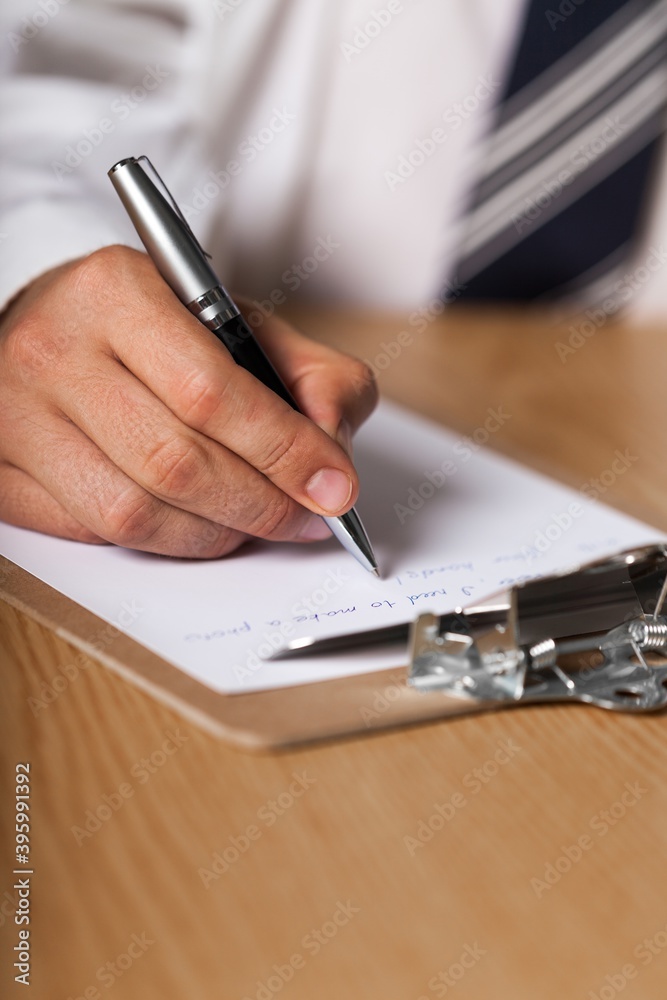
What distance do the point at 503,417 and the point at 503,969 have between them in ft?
1.62

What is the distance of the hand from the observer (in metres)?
0.45

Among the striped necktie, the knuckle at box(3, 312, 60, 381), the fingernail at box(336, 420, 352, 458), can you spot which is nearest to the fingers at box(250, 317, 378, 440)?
the fingernail at box(336, 420, 352, 458)

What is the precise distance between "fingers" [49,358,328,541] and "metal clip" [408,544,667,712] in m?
0.11

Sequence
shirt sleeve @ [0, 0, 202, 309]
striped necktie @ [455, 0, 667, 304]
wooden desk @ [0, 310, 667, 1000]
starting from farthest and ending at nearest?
1. striped necktie @ [455, 0, 667, 304]
2. shirt sleeve @ [0, 0, 202, 309]
3. wooden desk @ [0, 310, 667, 1000]

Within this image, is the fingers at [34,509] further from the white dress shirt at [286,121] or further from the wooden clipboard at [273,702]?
the white dress shirt at [286,121]

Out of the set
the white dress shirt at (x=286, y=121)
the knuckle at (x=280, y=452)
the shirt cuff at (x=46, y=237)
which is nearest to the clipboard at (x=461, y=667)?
the knuckle at (x=280, y=452)

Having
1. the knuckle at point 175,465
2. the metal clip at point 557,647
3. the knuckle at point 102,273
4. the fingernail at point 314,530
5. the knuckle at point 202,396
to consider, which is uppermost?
the knuckle at point 102,273

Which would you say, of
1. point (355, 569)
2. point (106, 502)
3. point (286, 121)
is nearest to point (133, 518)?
point (106, 502)

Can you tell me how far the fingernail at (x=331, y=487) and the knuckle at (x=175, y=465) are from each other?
5cm

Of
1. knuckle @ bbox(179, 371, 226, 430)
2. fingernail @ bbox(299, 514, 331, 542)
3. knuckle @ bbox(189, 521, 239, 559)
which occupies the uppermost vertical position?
knuckle @ bbox(179, 371, 226, 430)

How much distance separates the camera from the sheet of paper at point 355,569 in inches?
16.6

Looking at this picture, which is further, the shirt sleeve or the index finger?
the shirt sleeve

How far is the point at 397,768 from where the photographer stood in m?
0.37

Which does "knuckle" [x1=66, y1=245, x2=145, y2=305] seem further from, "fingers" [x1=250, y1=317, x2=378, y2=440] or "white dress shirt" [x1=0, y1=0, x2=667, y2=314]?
"white dress shirt" [x1=0, y1=0, x2=667, y2=314]
